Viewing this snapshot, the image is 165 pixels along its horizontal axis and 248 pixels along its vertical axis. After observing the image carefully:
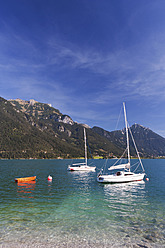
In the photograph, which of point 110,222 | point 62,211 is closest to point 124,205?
point 110,222

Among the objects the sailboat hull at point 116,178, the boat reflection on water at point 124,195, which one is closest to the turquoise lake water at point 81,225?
the boat reflection on water at point 124,195

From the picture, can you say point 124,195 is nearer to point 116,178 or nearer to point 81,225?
point 116,178

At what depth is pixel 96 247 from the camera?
13.8 m

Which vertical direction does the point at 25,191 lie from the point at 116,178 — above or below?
below

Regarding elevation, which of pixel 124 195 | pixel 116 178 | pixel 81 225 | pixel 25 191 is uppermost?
pixel 116 178

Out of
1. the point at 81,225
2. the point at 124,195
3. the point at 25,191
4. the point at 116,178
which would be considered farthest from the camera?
the point at 116,178

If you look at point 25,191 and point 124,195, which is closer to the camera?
point 124,195

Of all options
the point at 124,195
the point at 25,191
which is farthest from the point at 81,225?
the point at 25,191

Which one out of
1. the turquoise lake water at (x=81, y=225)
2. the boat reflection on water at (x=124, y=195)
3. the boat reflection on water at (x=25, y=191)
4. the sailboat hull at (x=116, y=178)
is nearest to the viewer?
the turquoise lake water at (x=81, y=225)

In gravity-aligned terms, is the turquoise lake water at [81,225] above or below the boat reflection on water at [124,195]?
above

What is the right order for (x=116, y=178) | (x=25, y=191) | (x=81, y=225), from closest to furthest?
(x=81, y=225), (x=25, y=191), (x=116, y=178)

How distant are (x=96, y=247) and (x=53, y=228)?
5.83 metres

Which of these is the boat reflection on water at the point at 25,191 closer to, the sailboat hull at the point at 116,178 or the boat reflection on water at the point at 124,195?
the boat reflection on water at the point at 124,195

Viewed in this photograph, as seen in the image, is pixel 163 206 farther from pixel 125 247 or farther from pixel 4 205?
pixel 4 205
